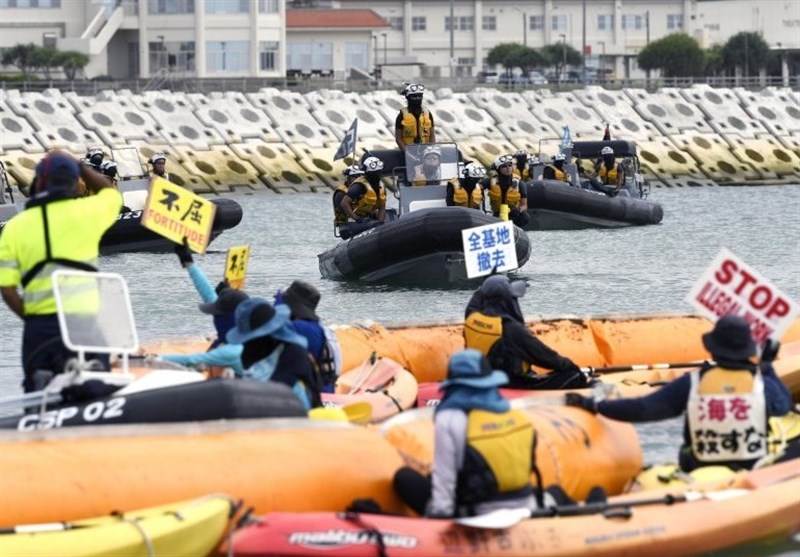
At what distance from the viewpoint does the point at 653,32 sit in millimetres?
104500

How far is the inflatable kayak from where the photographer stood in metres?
9.39

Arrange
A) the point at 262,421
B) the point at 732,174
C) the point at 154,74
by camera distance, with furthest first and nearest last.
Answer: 1. the point at 154,74
2. the point at 732,174
3. the point at 262,421

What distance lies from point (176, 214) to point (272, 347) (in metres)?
1.80

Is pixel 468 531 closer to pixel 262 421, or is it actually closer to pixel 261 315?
pixel 262 421

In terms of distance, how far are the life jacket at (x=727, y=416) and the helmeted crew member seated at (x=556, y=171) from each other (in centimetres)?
2366

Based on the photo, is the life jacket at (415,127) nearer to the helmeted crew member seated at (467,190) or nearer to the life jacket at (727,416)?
the helmeted crew member seated at (467,190)

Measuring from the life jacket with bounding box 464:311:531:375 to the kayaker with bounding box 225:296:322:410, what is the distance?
74.6 inches

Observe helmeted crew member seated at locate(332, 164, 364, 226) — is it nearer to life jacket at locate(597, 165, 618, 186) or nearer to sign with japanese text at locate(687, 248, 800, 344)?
sign with japanese text at locate(687, 248, 800, 344)

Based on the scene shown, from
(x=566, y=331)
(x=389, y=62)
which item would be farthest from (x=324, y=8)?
(x=566, y=331)

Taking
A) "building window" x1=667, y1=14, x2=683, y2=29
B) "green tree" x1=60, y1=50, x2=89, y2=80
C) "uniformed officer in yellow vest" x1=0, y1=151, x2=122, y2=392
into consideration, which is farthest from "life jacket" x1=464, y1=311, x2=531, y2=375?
"building window" x1=667, y1=14, x2=683, y2=29

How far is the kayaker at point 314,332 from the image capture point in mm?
12250

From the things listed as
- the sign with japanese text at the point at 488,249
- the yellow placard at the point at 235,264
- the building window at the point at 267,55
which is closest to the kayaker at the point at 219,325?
the yellow placard at the point at 235,264

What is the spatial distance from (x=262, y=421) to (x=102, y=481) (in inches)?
36.7

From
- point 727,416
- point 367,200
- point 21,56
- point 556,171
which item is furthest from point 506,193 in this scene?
point 21,56
